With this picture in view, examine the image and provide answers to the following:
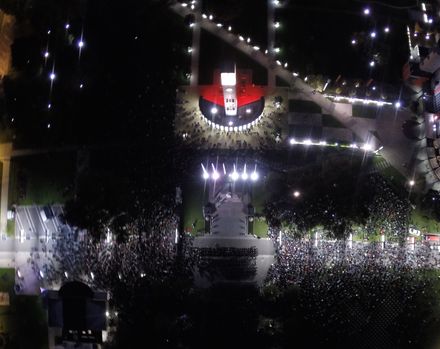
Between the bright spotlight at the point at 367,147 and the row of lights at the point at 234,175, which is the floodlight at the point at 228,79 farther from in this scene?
the bright spotlight at the point at 367,147

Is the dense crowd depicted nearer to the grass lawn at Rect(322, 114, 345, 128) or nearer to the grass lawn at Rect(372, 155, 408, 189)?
the grass lawn at Rect(322, 114, 345, 128)

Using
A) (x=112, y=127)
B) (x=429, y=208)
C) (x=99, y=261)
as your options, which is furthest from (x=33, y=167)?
(x=429, y=208)

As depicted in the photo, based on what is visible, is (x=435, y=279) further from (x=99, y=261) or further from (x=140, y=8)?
(x=140, y=8)

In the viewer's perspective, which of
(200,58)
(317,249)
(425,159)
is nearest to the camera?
(317,249)

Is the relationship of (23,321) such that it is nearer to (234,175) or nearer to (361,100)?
Answer: (234,175)

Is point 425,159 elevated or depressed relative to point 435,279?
elevated

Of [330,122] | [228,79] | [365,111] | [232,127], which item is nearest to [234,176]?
[232,127]

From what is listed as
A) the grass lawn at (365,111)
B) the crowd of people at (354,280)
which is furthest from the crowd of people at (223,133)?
the crowd of people at (354,280)
